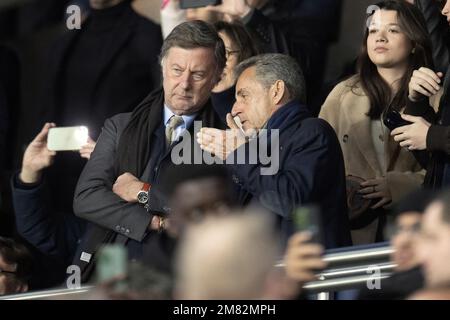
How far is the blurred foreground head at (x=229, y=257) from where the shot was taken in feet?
17.8

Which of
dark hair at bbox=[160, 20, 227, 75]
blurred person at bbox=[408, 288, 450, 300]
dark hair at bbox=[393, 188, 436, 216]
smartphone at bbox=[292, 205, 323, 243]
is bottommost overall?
blurred person at bbox=[408, 288, 450, 300]

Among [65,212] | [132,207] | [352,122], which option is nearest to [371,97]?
[352,122]

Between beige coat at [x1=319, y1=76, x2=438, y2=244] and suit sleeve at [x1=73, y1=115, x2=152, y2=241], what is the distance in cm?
104

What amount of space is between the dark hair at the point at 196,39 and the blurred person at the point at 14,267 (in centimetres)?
126

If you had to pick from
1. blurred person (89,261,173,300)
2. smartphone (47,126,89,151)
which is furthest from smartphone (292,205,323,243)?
smartphone (47,126,89,151)

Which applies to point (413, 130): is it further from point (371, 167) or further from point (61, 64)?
point (61, 64)

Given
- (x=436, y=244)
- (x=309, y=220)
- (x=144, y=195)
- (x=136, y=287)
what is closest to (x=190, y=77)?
(x=144, y=195)

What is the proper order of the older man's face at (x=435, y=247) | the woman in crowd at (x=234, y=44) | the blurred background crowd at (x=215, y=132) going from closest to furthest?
the older man's face at (x=435, y=247) → the blurred background crowd at (x=215, y=132) → the woman in crowd at (x=234, y=44)

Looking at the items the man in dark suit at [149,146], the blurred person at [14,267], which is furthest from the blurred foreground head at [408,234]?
the blurred person at [14,267]

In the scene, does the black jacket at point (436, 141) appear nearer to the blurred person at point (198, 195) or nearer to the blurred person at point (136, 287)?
the blurred person at point (198, 195)

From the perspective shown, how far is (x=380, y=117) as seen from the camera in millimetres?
7832

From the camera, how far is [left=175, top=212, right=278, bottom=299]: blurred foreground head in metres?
5.41

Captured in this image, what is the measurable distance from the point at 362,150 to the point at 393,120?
12.4 inches

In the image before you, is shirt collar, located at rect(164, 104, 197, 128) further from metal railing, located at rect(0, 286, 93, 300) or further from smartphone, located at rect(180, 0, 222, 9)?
metal railing, located at rect(0, 286, 93, 300)
